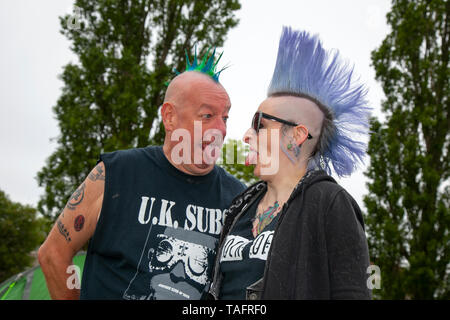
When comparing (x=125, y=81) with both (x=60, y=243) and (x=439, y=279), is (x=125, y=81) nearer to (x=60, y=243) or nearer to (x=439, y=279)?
(x=60, y=243)

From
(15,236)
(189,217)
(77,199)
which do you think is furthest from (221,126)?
(15,236)

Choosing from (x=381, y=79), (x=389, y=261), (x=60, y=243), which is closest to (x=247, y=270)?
(x=60, y=243)

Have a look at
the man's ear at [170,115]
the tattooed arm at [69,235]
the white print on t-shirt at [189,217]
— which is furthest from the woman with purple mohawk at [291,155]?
the tattooed arm at [69,235]

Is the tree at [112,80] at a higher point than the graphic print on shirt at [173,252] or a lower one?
higher

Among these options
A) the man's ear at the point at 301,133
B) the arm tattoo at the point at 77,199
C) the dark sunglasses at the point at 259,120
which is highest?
the dark sunglasses at the point at 259,120

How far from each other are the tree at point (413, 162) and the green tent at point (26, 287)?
815 centimetres

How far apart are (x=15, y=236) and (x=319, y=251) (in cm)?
3927

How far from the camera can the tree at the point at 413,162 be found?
10.6 metres

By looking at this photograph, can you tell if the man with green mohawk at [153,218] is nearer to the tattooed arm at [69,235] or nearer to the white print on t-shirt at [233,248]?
the tattooed arm at [69,235]

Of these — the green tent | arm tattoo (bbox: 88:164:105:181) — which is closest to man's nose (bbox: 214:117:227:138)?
arm tattoo (bbox: 88:164:105:181)

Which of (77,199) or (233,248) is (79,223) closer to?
(77,199)

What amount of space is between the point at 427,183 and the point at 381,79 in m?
3.77

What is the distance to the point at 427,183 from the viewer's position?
11.2 meters
